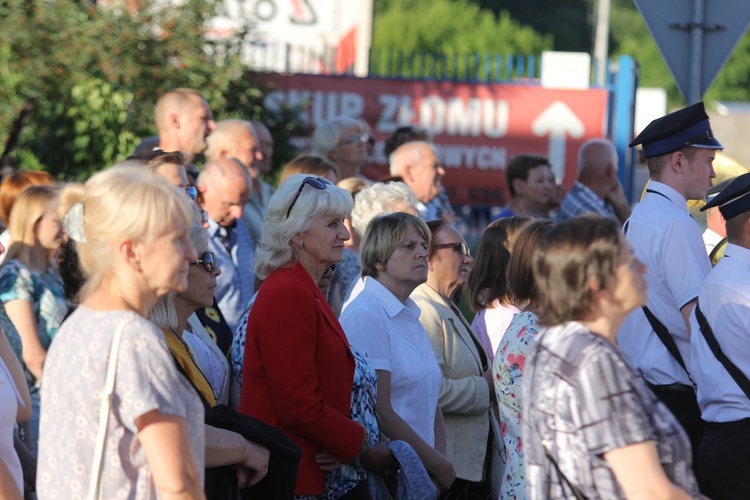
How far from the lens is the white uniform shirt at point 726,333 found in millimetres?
4547

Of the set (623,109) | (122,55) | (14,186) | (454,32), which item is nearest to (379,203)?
(14,186)

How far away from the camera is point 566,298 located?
297 centimetres

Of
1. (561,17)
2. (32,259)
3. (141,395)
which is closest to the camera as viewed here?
(141,395)

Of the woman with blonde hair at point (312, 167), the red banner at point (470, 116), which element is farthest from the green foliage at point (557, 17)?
Result: the woman with blonde hair at point (312, 167)

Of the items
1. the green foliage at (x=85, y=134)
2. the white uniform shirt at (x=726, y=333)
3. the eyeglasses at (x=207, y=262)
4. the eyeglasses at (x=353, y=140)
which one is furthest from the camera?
the green foliage at (x=85, y=134)

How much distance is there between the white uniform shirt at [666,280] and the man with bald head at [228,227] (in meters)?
2.41

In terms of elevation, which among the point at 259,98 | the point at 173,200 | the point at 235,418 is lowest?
the point at 235,418

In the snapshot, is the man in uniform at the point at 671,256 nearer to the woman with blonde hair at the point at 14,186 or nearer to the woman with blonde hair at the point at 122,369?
the woman with blonde hair at the point at 122,369

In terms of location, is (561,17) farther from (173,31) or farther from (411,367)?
(411,367)

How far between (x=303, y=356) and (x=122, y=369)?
1.46 m

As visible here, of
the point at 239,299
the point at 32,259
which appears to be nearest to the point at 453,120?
the point at 239,299

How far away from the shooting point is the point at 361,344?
4.79 meters

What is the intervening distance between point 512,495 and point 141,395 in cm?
205

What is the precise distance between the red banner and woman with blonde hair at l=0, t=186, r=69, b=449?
577 centimetres
